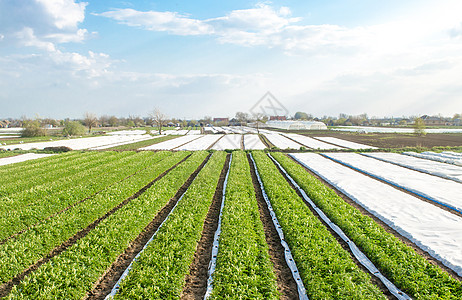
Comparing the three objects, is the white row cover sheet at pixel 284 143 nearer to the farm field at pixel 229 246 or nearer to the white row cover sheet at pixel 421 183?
the white row cover sheet at pixel 421 183

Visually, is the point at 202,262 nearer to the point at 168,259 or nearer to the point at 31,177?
the point at 168,259

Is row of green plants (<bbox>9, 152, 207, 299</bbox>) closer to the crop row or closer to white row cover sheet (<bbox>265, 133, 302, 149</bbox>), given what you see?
the crop row

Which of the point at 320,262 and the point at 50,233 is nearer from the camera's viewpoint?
the point at 320,262

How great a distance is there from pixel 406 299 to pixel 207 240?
5314 millimetres

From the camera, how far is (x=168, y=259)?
Result: 596 centimetres

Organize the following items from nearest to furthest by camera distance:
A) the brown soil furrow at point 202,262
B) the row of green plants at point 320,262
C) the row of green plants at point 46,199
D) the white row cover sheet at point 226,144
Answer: the row of green plants at point 320,262
the brown soil furrow at point 202,262
the row of green plants at point 46,199
the white row cover sheet at point 226,144

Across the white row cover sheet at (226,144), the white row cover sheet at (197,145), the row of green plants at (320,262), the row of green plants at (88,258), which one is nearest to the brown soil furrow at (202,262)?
the row of green plants at (88,258)

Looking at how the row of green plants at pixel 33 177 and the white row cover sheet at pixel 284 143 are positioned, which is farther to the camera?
the white row cover sheet at pixel 284 143

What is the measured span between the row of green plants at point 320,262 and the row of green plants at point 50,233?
724 cm

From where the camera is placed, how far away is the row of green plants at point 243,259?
16.5 feet

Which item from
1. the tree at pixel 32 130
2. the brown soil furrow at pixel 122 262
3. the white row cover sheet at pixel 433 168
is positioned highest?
the tree at pixel 32 130

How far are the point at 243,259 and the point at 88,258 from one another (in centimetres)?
407

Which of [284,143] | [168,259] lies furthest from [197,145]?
[168,259]

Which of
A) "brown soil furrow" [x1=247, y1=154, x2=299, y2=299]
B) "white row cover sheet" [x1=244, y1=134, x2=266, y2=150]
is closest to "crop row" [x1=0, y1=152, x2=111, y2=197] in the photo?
"brown soil furrow" [x1=247, y1=154, x2=299, y2=299]
